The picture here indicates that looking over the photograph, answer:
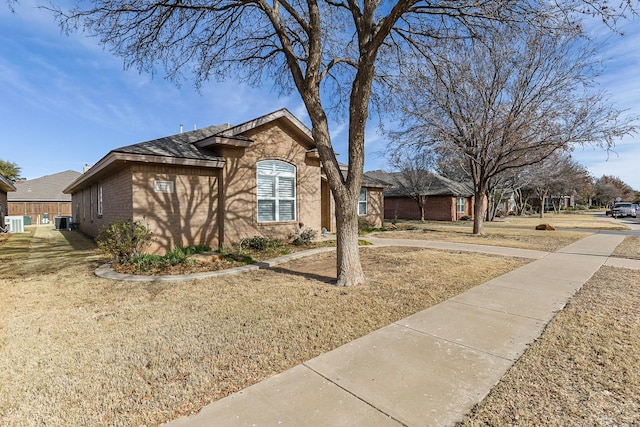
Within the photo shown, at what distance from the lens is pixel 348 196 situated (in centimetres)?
624

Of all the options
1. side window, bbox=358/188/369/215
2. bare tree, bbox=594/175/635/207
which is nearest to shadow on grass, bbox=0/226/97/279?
side window, bbox=358/188/369/215

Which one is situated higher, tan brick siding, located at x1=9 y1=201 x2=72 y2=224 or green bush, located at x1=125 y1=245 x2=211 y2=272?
tan brick siding, located at x1=9 y1=201 x2=72 y2=224

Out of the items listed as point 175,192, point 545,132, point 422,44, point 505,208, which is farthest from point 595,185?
point 175,192

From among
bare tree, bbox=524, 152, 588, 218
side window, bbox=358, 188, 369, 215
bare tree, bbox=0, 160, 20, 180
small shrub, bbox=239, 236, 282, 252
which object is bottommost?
small shrub, bbox=239, 236, 282, 252

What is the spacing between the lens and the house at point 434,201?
99.2ft

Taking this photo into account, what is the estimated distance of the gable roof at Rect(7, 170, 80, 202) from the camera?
30605 mm

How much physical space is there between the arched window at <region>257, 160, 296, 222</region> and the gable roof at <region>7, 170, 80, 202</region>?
29541 millimetres

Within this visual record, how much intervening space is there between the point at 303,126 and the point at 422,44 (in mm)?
4928

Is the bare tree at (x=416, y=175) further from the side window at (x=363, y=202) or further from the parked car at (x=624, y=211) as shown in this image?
the parked car at (x=624, y=211)

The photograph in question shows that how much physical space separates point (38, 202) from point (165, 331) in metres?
37.7

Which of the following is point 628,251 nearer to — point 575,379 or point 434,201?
point 575,379

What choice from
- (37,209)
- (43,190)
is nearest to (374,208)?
(37,209)

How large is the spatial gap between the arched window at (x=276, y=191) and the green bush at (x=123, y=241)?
3.91 meters

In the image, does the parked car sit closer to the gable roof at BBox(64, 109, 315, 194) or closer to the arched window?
the gable roof at BBox(64, 109, 315, 194)
